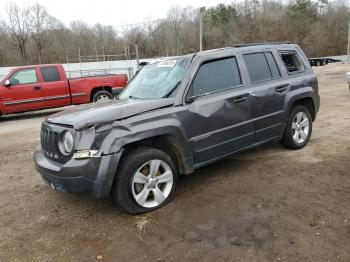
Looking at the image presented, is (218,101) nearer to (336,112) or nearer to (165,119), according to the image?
(165,119)

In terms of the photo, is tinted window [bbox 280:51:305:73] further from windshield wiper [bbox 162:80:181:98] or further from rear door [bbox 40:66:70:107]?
rear door [bbox 40:66:70:107]

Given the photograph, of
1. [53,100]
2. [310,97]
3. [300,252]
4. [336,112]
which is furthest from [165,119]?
[53,100]

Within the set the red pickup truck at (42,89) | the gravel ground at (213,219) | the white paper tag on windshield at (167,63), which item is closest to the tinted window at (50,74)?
the red pickup truck at (42,89)

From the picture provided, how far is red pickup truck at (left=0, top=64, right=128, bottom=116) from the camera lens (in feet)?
39.7

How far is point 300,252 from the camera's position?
3.16 m

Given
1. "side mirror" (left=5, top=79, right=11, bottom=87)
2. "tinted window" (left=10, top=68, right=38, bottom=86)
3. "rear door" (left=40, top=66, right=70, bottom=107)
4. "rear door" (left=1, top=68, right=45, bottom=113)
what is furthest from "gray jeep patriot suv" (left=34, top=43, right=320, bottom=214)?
"side mirror" (left=5, top=79, right=11, bottom=87)

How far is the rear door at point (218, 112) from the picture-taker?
4461mm

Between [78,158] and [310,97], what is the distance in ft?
13.4

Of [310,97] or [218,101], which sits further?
[310,97]

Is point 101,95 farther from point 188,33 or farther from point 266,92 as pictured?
point 188,33

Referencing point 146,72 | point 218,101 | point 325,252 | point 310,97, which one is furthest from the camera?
point 310,97

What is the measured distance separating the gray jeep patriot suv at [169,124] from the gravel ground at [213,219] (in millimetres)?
390

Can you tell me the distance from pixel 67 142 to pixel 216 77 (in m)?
2.10

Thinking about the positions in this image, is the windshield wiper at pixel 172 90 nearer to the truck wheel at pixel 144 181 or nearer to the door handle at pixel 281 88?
the truck wheel at pixel 144 181
